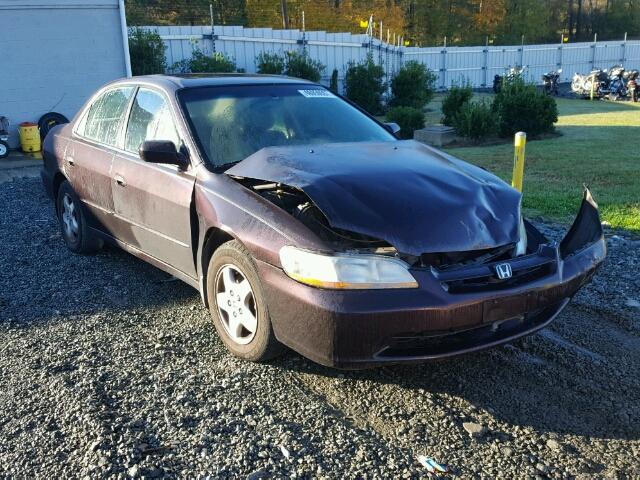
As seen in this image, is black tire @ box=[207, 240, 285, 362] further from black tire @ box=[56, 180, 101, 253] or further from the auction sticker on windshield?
black tire @ box=[56, 180, 101, 253]

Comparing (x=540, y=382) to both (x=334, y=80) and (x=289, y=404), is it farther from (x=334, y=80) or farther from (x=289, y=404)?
(x=334, y=80)

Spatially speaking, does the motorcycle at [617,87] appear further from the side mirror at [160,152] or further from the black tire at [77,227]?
the side mirror at [160,152]

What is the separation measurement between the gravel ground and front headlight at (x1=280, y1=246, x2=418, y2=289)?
69 cm

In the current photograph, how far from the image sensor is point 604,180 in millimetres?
8992

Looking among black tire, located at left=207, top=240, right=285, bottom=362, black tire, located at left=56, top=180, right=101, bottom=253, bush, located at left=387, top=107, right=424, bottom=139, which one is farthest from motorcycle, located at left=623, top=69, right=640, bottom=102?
black tire, located at left=207, top=240, right=285, bottom=362

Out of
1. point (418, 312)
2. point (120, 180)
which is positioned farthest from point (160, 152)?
point (418, 312)

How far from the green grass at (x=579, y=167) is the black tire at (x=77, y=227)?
471 centimetres

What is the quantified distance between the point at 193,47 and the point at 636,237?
14874 millimetres

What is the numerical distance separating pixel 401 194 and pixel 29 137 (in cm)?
1148

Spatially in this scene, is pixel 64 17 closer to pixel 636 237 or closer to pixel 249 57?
pixel 249 57

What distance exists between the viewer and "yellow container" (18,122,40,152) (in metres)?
12.7

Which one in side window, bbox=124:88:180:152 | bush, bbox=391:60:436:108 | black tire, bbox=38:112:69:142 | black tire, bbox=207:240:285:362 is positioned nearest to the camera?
black tire, bbox=207:240:285:362

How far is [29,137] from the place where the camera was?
41.8 ft

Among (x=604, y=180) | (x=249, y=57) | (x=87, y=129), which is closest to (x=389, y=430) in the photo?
(x=87, y=129)
